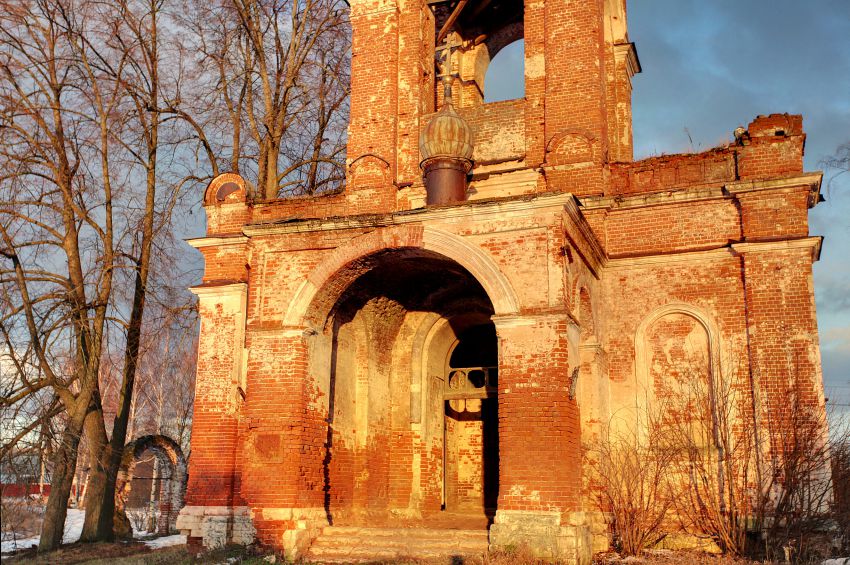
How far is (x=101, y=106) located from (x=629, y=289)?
37.4ft

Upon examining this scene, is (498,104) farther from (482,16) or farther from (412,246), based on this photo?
(412,246)

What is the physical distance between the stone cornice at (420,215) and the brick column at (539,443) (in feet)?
4.90

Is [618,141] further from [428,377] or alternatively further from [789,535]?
[789,535]

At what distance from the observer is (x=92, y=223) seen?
57.2 feet

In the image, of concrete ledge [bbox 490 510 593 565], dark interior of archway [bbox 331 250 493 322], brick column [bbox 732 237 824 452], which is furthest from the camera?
dark interior of archway [bbox 331 250 493 322]

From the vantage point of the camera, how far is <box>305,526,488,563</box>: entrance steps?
1102cm

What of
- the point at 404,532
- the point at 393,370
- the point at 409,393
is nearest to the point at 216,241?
the point at 393,370

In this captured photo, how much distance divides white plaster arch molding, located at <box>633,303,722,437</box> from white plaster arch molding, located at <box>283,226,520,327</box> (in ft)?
9.87

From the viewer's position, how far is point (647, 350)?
13.3 metres

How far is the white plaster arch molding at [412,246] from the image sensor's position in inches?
450

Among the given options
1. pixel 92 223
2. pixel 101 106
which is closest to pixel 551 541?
pixel 92 223

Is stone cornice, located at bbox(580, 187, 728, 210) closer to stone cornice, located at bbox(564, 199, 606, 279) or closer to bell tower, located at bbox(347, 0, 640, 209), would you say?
bell tower, located at bbox(347, 0, 640, 209)

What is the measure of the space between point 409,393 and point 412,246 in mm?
3531

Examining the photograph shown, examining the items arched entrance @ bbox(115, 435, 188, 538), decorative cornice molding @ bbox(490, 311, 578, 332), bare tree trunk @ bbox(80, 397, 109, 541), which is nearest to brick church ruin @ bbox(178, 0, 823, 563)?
decorative cornice molding @ bbox(490, 311, 578, 332)
